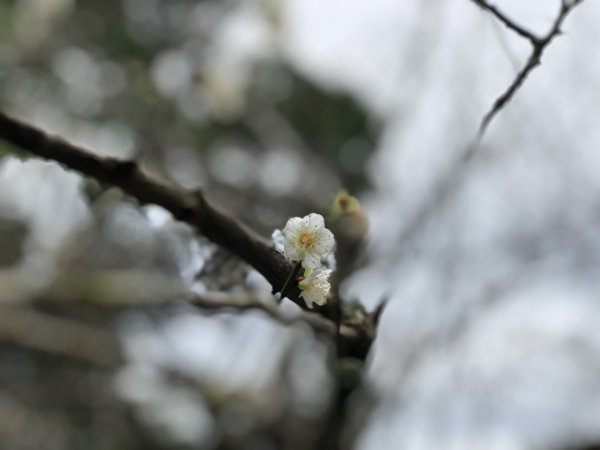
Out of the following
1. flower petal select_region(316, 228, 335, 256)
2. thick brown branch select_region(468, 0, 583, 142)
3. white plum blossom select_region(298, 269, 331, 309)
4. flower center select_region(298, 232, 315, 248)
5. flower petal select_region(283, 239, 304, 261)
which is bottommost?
white plum blossom select_region(298, 269, 331, 309)

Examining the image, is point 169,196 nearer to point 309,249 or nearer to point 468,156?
point 309,249

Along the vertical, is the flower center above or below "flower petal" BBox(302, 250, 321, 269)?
above

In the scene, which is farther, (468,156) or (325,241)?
(468,156)

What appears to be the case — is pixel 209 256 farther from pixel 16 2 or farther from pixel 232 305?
pixel 16 2

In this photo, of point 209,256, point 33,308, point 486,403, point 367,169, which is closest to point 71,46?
point 33,308

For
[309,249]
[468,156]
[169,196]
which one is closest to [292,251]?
[309,249]
